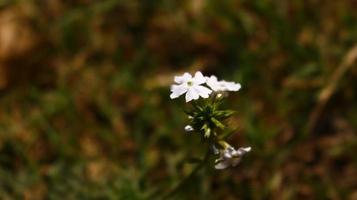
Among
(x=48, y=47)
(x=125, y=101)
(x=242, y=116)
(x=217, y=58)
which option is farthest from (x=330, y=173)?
(x=48, y=47)

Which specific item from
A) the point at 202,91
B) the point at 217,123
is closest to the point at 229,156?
the point at 217,123

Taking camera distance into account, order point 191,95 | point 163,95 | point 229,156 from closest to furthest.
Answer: point 191,95 → point 229,156 → point 163,95

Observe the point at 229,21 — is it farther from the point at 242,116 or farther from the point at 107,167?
the point at 107,167

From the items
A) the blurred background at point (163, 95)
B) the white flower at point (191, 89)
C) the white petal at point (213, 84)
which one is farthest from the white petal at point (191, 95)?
the blurred background at point (163, 95)

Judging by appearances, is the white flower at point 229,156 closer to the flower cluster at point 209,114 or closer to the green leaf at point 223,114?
the flower cluster at point 209,114

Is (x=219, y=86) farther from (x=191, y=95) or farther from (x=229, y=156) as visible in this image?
(x=229, y=156)

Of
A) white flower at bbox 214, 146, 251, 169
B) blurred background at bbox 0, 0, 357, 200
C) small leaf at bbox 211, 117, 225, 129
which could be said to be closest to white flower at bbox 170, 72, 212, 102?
small leaf at bbox 211, 117, 225, 129
